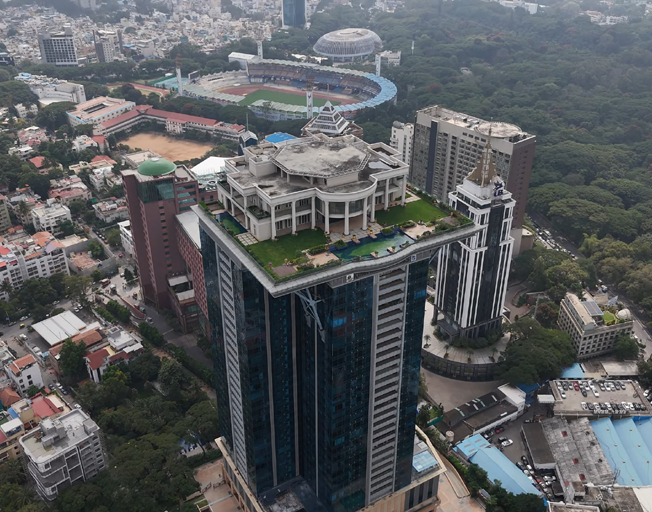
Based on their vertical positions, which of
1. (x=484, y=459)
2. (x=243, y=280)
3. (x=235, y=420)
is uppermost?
(x=243, y=280)

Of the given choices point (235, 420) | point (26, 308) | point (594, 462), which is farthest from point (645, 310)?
point (26, 308)

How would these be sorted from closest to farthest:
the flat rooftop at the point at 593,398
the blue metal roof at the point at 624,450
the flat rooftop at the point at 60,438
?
the flat rooftop at the point at 60,438
the blue metal roof at the point at 624,450
the flat rooftop at the point at 593,398

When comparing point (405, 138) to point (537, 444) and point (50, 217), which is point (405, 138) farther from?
point (537, 444)

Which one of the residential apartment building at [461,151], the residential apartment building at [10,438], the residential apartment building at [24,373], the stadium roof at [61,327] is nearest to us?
the residential apartment building at [10,438]

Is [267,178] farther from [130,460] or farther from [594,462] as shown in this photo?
[594,462]

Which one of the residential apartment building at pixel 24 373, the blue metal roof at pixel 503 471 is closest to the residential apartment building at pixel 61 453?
the residential apartment building at pixel 24 373

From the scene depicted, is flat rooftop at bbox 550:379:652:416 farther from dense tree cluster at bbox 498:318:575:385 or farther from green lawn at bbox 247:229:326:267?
green lawn at bbox 247:229:326:267

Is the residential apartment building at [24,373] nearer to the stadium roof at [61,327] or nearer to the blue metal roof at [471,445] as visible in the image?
the stadium roof at [61,327]
